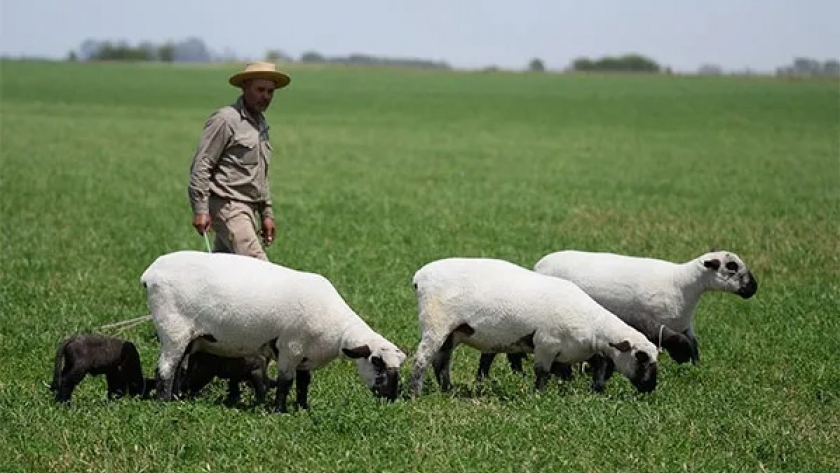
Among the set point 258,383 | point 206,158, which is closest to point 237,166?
point 206,158

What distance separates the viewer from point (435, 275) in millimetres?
10586

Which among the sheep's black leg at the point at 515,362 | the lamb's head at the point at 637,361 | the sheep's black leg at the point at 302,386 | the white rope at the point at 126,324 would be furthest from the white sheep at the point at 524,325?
the white rope at the point at 126,324

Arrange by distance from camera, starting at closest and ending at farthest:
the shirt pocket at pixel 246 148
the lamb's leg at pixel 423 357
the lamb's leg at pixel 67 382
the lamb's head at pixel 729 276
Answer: the lamb's leg at pixel 67 382
the lamb's leg at pixel 423 357
the shirt pocket at pixel 246 148
the lamb's head at pixel 729 276

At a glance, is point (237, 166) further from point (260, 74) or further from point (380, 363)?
point (380, 363)

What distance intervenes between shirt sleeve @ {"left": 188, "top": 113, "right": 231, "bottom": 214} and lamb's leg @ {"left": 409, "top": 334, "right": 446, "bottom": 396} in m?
2.42

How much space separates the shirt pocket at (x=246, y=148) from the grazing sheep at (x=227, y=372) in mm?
2133

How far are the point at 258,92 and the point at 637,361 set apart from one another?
410cm

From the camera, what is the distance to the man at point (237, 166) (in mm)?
11445

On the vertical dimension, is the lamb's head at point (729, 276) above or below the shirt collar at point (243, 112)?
below

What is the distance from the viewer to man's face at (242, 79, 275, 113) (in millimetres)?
11469

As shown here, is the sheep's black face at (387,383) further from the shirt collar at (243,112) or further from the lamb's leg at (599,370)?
the shirt collar at (243,112)

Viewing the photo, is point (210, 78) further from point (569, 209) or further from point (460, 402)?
point (460, 402)

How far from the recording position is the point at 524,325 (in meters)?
10.4

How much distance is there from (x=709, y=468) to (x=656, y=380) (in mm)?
2123
